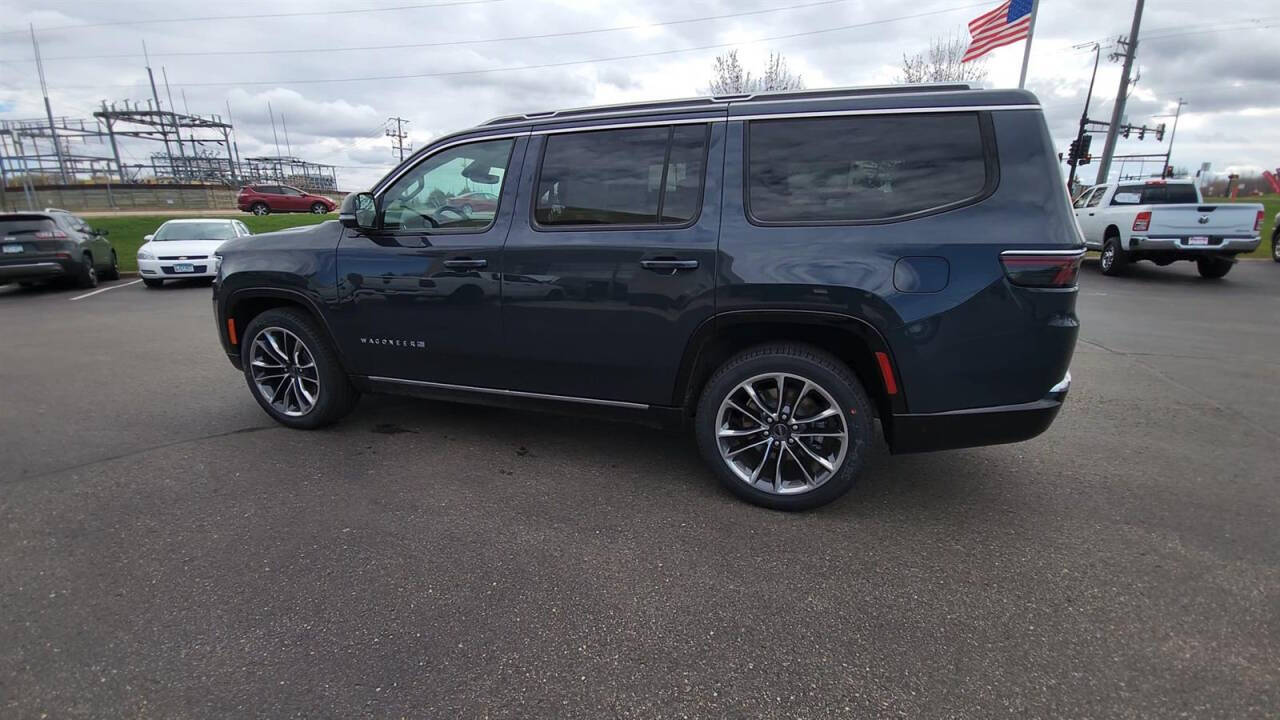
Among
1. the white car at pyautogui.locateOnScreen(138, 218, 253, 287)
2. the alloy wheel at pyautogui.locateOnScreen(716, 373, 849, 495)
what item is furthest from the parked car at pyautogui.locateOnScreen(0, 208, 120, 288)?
the alloy wheel at pyautogui.locateOnScreen(716, 373, 849, 495)

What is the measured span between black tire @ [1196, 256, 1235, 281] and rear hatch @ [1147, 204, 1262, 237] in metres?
1.37

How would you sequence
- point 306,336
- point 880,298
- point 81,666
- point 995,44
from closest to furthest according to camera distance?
point 81,666 < point 880,298 < point 306,336 < point 995,44

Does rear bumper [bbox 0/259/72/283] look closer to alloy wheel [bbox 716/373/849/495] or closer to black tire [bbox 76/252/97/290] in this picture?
black tire [bbox 76/252/97/290]

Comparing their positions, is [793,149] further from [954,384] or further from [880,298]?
[954,384]

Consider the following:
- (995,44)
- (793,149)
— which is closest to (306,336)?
(793,149)

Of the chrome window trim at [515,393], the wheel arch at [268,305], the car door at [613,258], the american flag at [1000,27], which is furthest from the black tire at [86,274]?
the american flag at [1000,27]

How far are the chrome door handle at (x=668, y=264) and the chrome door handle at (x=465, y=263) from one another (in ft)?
3.12

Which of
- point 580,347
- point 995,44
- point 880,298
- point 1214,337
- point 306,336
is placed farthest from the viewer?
point 995,44

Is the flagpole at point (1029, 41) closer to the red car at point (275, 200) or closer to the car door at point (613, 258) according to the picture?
the car door at point (613, 258)

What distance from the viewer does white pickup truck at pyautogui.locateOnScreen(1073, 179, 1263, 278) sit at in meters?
11.1

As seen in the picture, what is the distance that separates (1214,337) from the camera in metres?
7.39

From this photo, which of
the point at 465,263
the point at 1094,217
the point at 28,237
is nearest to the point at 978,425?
the point at 465,263

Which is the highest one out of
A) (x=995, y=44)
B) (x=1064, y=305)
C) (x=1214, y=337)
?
(x=995, y=44)

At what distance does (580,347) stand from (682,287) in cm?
68
